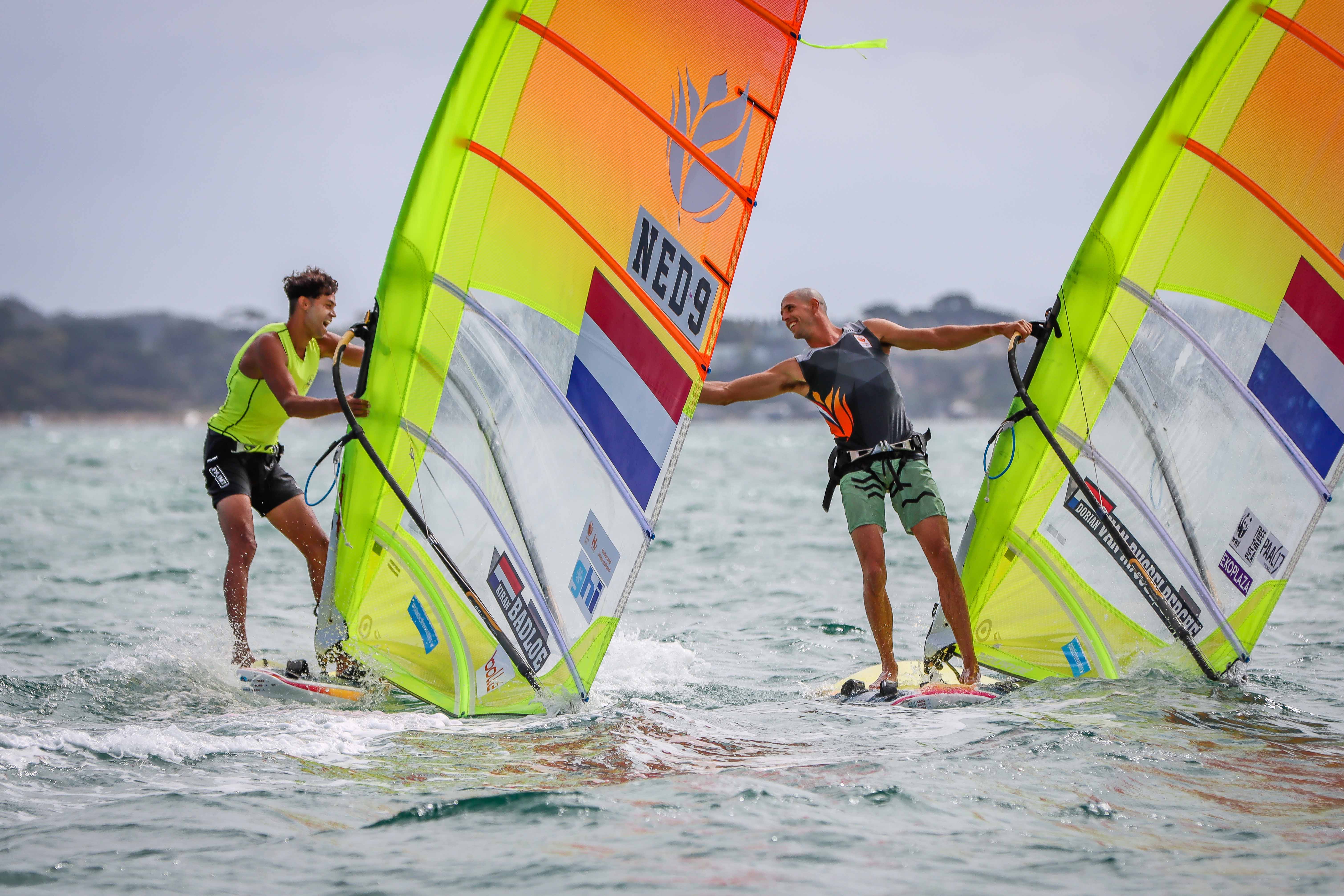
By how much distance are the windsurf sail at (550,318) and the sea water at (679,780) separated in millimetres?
443

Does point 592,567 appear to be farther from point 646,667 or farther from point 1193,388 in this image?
point 1193,388

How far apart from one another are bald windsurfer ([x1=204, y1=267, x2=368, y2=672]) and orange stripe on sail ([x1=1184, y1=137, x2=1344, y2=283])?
3.66 meters

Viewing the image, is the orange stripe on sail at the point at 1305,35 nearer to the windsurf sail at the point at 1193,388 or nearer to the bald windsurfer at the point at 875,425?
the windsurf sail at the point at 1193,388

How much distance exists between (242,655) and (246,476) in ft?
2.49

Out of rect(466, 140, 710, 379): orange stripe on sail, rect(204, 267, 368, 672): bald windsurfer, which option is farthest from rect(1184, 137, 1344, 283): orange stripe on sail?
rect(204, 267, 368, 672): bald windsurfer

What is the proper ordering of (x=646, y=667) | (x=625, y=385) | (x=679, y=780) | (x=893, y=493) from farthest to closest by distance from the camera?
(x=646, y=667), (x=893, y=493), (x=625, y=385), (x=679, y=780)

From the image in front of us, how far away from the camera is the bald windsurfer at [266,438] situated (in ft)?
16.0

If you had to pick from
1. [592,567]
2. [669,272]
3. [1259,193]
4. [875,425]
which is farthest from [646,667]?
[1259,193]

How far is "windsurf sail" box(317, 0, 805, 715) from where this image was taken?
4.50m

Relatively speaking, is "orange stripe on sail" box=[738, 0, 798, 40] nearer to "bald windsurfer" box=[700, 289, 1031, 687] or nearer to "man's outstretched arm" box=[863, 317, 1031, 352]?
"bald windsurfer" box=[700, 289, 1031, 687]

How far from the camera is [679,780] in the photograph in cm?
363

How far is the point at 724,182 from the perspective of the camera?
4.57m

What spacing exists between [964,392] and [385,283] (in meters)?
101

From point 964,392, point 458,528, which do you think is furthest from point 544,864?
point 964,392
